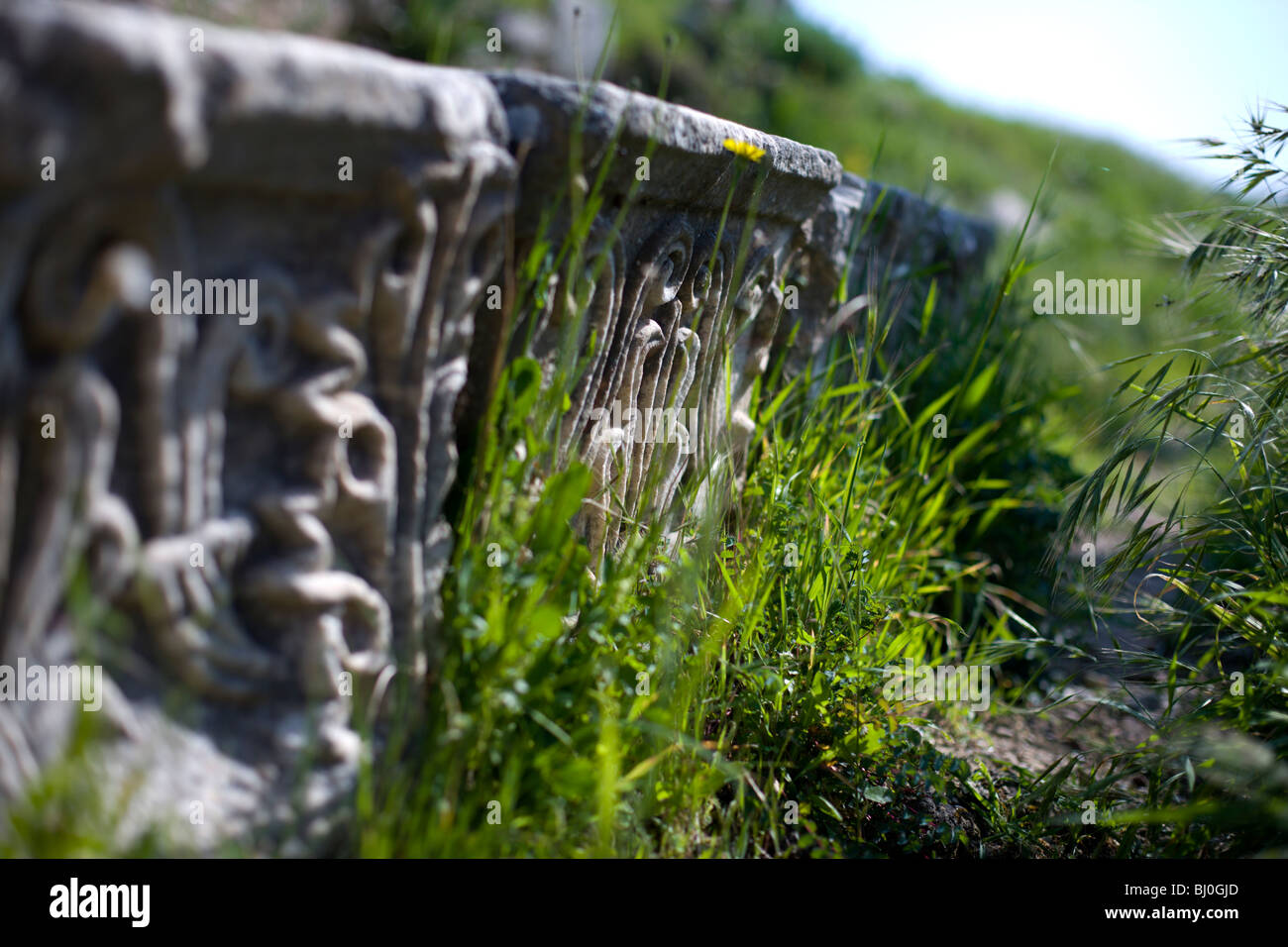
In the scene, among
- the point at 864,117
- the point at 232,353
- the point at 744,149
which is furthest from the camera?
the point at 864,117

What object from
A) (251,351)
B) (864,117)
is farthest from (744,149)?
(864,117)

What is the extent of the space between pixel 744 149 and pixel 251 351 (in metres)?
1.11

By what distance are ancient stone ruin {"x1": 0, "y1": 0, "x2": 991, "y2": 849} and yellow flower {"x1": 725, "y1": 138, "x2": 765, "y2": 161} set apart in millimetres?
58

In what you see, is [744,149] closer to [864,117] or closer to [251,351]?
[251,351]

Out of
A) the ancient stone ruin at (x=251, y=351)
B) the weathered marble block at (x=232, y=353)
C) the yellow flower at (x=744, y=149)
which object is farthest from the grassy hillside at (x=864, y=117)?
the weathered marble block at (x=232, y=353)

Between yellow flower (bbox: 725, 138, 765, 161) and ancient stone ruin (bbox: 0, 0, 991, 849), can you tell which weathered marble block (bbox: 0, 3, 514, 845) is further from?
yellow flower (bbox: 725, 138, 765, 161)

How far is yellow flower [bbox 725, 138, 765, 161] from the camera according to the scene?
1.94 m

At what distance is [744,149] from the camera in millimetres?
1970

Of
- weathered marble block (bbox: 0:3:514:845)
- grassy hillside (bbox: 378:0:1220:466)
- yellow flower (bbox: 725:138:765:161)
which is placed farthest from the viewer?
grassy hillside (bbox: 378:0:1220:466)

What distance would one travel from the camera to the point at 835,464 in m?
2.70

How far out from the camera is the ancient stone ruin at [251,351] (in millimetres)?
1106

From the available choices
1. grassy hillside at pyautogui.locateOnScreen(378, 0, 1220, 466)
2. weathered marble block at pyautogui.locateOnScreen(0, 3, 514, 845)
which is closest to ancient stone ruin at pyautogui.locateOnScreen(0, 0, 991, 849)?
weathered marble block at pyautogui.locateOnScreen(0, 3, 514, 845)

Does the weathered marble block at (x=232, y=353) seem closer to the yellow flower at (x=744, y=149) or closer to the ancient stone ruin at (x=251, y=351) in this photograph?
the ancient stone ruin at (x=251, y=351)

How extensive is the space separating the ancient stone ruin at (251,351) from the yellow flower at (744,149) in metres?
0.06
